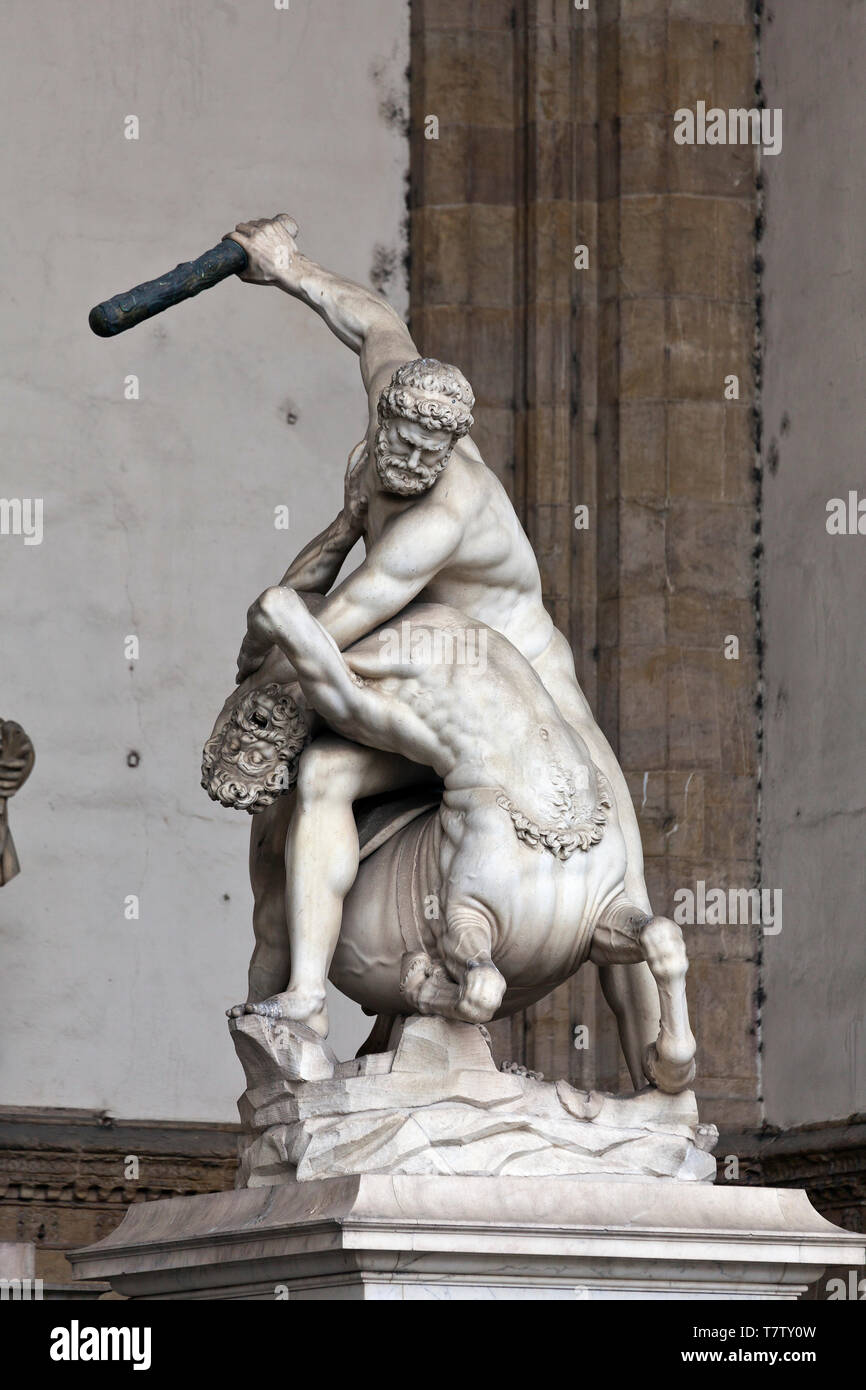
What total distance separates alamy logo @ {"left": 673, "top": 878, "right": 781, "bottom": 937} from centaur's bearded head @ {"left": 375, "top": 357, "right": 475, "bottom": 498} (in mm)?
3521

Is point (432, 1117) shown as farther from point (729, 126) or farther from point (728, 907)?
point (729, 126)

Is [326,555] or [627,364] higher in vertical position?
[627,364]

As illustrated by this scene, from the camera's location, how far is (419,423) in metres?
5.62

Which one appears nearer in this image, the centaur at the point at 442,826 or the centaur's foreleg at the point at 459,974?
the centaur's foreleg at the point at 459,974

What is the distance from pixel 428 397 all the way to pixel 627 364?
12.3 ft

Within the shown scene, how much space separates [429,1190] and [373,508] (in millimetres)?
1508

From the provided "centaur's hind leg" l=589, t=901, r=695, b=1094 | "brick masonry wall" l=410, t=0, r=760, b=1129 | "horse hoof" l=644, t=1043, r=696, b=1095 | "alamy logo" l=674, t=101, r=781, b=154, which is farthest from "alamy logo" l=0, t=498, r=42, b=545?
"horse hoof" l=644, t=1043, r=696, b=1095

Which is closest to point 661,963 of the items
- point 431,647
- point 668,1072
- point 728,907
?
point 668,1072

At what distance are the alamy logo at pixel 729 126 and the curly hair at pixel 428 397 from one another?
401 centimetres

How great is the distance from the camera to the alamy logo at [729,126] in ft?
30.7

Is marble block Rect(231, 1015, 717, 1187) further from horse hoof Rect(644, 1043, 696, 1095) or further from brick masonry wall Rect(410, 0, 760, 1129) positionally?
brick masonry wall Rect(410, 0, 760, 1129)

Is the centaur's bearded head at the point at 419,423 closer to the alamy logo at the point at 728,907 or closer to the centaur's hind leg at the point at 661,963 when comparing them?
the centaur's hind leg at the point at 661,963
